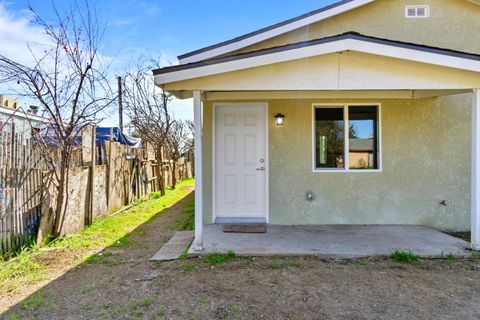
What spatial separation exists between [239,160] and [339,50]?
→ 297cm

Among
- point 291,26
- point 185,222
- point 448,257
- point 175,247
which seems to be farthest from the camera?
point 185,222

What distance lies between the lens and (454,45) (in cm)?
646

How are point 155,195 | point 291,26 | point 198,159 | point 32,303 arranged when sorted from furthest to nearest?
1. point 155,195
2. point 291,26
3. point 198,159
4. point 32,303

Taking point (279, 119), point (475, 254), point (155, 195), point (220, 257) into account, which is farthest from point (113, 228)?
point (475, 254)

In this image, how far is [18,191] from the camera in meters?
4.72

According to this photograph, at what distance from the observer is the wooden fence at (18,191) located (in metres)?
4.46

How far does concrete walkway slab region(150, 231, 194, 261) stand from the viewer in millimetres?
4793

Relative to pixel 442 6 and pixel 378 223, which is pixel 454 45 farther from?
pixel 378 223

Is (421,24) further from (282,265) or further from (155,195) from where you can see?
(155,195)

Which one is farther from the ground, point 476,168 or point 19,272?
point 476,168

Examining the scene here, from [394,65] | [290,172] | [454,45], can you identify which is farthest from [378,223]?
[454,45]

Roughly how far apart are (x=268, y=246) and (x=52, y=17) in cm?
516

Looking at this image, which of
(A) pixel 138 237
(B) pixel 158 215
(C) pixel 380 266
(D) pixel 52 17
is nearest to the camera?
(C) pixel 380 266

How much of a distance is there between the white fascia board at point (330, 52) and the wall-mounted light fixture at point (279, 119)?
194 cm
